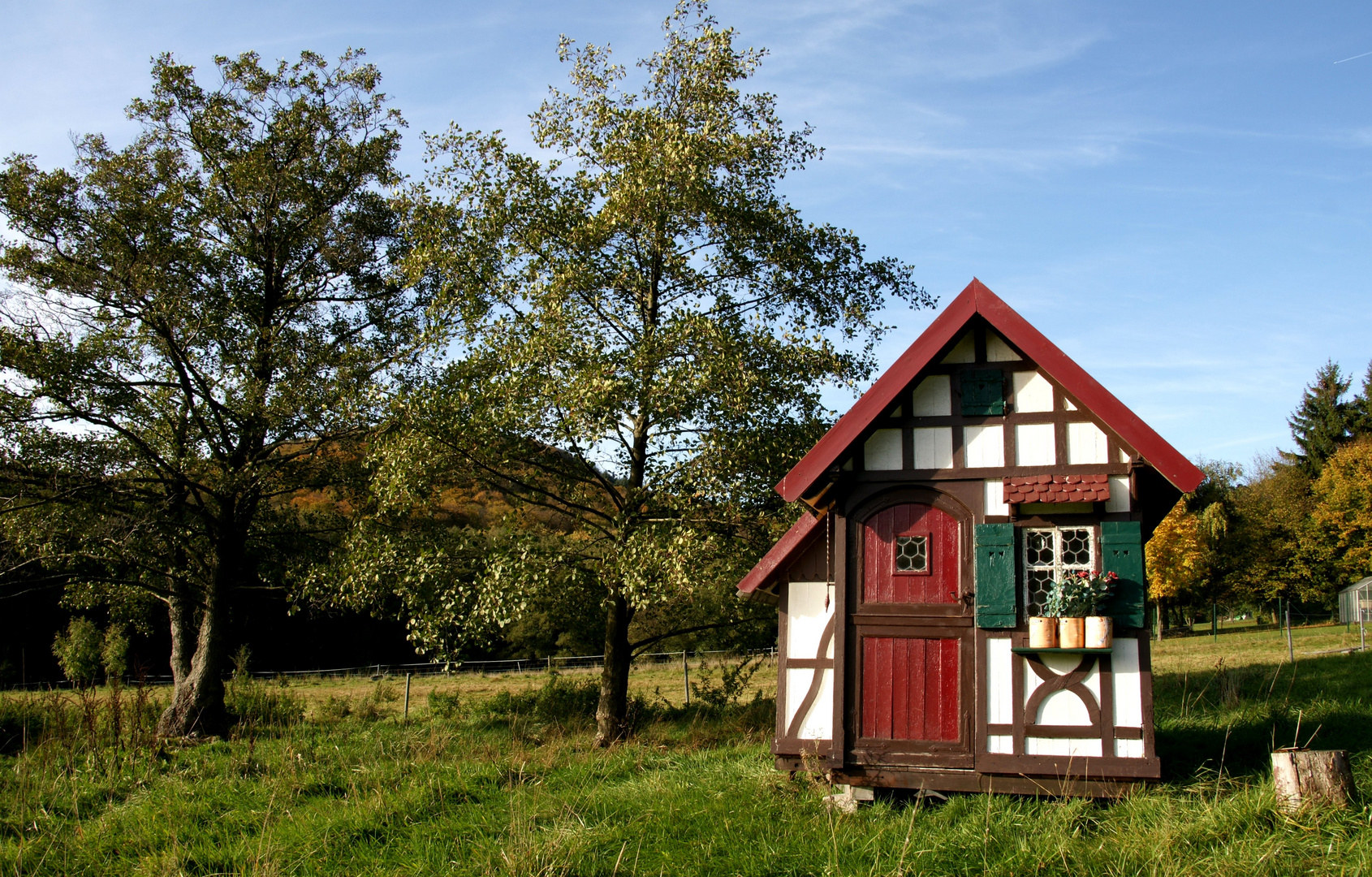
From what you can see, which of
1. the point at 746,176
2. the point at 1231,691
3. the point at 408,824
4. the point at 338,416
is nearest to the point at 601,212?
the point at 746,176

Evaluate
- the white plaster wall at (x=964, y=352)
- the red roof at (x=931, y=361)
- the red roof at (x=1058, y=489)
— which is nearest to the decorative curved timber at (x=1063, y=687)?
the red roof at (x=1058, y=489)

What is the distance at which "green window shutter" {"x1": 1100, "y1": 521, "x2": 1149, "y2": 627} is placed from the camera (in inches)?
318

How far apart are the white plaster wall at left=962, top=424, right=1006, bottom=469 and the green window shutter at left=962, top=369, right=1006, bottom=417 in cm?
15

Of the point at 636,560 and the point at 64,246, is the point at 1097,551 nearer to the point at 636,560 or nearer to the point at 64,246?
the point at 636,560

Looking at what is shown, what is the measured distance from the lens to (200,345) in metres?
16.8

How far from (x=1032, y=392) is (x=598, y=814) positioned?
5.42 metres

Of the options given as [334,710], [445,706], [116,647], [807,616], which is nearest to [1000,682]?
[807,616]

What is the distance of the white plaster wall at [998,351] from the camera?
8773 millimetres

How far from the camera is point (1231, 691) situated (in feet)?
41.8

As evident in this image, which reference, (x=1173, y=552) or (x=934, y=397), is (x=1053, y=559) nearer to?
(x=934, y=397)

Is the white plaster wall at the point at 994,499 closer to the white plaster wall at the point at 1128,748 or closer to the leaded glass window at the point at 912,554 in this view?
the leaded glass window at the point at 912,554

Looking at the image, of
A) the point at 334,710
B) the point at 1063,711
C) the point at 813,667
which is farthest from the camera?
the point at 334,710

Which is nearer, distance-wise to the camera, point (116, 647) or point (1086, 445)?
point (1086, 445)

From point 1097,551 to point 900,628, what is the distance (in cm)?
188
